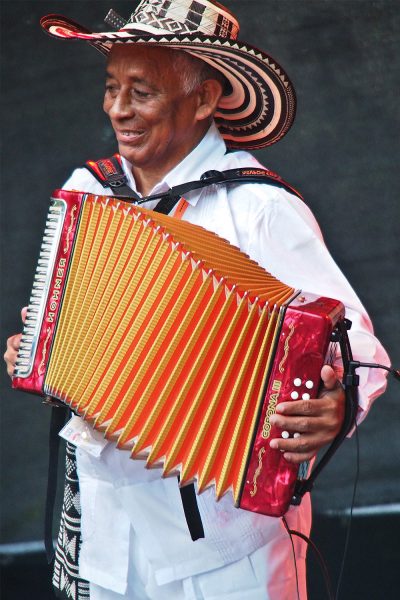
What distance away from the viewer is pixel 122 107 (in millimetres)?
2316

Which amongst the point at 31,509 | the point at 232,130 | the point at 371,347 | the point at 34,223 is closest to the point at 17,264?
the point at 34,223

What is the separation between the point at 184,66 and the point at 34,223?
175cm

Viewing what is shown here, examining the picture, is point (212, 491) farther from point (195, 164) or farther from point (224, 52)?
point (224, 52)

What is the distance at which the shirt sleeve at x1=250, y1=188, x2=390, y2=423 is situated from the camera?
213cm

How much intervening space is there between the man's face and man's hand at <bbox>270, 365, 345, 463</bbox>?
0.77 m

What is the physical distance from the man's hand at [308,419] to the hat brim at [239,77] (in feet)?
2.60

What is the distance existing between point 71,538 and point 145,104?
38.6 inches

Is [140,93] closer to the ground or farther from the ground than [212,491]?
farther from the ground

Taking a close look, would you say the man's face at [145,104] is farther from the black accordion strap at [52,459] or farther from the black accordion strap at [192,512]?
the black accordion strap at [192,512]

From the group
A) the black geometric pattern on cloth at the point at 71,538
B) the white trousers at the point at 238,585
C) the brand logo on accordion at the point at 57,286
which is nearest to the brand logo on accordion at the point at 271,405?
the white trousers at the point at 238,585

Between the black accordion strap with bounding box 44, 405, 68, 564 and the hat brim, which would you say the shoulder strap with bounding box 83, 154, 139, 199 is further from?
the black accordion strap with bounding box 44, 405, 68, 564

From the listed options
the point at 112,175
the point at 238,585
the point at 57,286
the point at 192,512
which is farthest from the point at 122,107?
the point at 238,585

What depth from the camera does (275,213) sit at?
86.8 inches

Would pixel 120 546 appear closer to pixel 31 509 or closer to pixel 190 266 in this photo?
pixel 190 266
